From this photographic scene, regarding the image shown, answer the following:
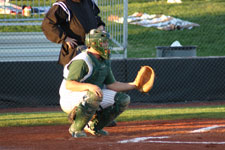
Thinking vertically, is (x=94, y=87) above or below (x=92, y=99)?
above

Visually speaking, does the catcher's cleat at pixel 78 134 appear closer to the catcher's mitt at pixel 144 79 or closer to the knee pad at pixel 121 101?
the knee pad at pixel 121 101

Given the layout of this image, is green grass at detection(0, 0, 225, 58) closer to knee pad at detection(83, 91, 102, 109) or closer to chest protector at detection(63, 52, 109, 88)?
chest protector at detection(63, 52, 109, 88)

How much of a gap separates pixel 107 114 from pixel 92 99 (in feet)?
1.52

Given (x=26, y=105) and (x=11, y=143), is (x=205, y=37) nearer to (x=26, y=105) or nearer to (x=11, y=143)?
(x=26, y=105)

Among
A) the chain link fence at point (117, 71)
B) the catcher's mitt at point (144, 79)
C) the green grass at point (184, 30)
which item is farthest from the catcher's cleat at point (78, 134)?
the green grass at point (184, 30)

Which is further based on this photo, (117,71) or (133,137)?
(117,71)

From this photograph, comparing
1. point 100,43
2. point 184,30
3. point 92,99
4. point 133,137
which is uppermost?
point 100,43

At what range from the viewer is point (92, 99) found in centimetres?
531

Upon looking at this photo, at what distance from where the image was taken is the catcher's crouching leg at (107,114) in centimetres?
561

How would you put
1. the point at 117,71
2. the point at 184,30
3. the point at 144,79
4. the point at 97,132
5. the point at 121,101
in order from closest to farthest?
the point at 144,79
the point at 121,101
the point at 97,132
the point at 117,71
the point at 184,30

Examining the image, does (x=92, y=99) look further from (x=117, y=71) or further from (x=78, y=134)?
(x=117, y=71)

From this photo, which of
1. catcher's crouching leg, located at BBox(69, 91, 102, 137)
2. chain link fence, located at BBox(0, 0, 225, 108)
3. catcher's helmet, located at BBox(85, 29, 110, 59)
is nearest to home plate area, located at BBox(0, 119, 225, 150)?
catcher's crouching leg, located at BBox(69, 91, 102, 137)

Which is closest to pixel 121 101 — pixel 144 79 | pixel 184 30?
pixel 144 79

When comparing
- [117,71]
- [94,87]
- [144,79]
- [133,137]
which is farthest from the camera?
[117,71]
